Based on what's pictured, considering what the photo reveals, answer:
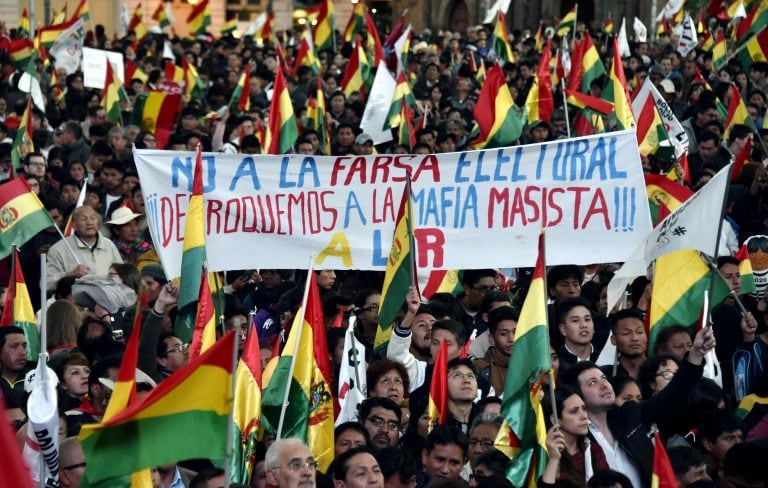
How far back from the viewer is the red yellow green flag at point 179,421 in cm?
570

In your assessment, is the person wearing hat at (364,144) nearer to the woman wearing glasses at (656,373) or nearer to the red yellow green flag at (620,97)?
the red yellow green flag at (620,97)

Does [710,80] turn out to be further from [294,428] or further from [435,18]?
[435,18]

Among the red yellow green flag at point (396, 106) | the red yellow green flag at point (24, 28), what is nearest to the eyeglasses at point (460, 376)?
the red yellow green flag at point (396, 106)

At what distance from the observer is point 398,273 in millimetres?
9375

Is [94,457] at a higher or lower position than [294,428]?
higher

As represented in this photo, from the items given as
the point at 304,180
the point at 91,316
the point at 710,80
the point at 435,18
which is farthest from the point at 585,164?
→ the point at 435,18

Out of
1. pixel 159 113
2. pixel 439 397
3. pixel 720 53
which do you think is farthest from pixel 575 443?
pixel 720 53

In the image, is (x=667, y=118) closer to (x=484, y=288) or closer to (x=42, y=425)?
(x=484, y=288)

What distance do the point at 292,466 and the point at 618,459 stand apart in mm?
1612

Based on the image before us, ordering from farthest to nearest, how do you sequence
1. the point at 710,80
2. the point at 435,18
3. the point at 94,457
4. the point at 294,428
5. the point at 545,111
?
the point at 435,18 < the point at 710,80 < the point at 545,111 < the point at 294,428 < the point at 94,457

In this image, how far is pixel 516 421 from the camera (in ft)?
24.8

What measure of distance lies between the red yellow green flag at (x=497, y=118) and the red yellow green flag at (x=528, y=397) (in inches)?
294

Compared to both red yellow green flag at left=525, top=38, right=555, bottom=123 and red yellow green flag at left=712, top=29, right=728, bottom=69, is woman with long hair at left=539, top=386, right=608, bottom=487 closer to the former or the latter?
red yellow green flag at left=525, top=38, right=555, bottom=123

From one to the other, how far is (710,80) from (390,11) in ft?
89.0
